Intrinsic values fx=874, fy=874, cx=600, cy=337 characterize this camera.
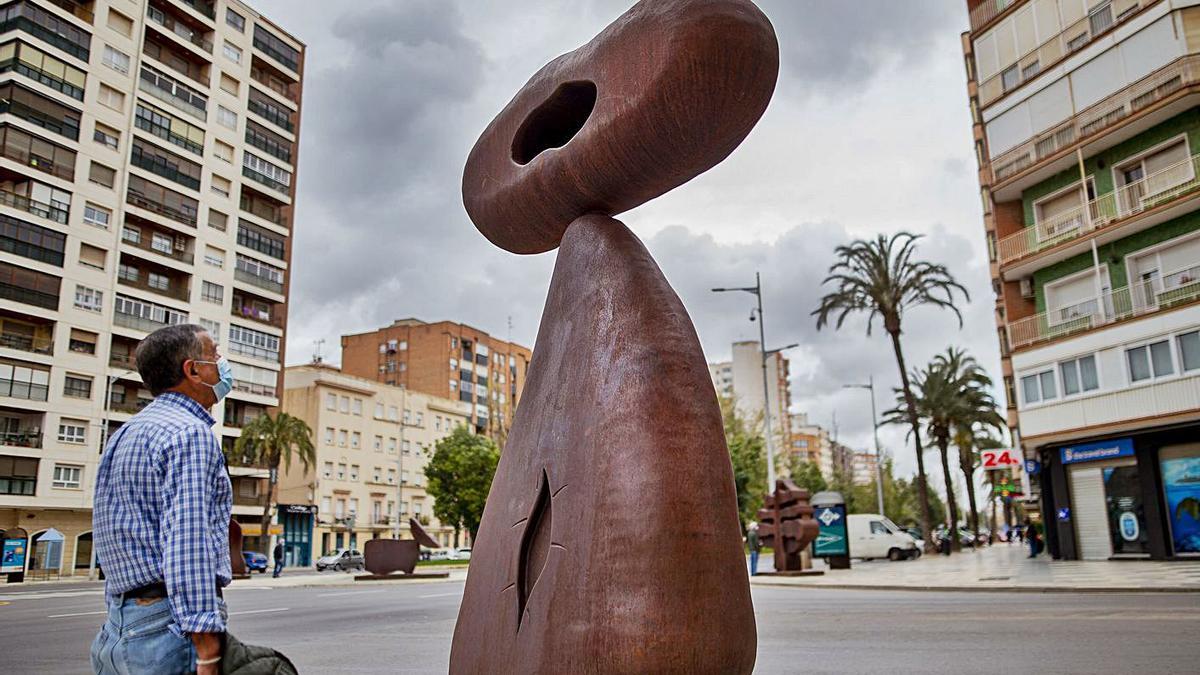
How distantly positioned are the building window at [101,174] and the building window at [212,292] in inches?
306

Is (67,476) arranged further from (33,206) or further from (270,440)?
(33,206)

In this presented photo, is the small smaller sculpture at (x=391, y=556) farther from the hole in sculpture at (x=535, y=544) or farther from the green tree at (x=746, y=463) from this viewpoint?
the hole in sculpture at (x=535, y=544)

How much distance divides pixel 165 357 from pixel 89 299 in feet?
163

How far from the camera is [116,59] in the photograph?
48.6m

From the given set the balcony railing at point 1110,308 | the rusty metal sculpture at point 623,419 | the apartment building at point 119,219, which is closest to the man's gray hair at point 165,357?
the rusty metal sculpture at point 623,419

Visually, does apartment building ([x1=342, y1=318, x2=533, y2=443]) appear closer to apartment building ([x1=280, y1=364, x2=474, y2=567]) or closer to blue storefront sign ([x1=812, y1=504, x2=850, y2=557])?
apartment building ([x1=280, y1=364, x2=474, y2=567])

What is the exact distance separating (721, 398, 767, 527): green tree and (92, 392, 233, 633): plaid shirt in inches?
1715

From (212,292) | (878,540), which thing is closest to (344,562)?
(212,292)

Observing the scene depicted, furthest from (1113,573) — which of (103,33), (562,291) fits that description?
(103,33)

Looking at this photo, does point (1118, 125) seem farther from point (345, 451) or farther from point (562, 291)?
point (345, 451)

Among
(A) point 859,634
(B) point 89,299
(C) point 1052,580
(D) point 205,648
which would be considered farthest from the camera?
(B) point 89,299

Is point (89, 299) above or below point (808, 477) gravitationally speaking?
above

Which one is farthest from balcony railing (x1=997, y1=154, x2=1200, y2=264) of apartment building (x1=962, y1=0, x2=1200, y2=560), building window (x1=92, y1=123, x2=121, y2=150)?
building window (x1=92, y1=123, x2=121, y2=150)

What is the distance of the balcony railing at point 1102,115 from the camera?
22.5 meters
